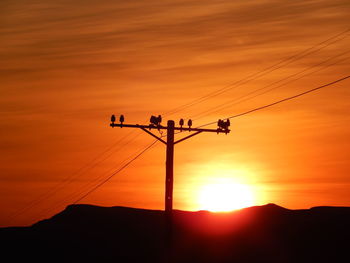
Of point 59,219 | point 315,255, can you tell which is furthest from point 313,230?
point 59,219

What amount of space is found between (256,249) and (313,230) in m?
5.24

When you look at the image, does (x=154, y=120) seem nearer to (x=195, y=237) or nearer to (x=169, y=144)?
(x=169, y=144)

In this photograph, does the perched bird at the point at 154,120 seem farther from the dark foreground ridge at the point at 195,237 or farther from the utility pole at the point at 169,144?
the dark foreground ridge at the point at 195,237

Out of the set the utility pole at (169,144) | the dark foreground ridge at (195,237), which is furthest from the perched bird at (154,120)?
the dark foreground ridge at (195,237)

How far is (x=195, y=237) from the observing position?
50.0m

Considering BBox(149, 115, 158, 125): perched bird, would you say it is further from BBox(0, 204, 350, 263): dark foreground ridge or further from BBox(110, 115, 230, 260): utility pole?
BBox(0, 204, 350, 263): dark foreground ridge

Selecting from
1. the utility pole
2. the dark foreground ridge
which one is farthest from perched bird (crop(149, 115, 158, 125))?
the dark foreground ridge

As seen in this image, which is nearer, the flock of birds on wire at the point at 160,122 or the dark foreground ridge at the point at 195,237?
the flock of birds on wire at the point at 160,122

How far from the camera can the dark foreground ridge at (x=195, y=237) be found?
48312mm

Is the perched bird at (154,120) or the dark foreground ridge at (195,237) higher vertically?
the perched bird at (154,120)

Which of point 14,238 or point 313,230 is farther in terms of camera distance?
point 14,238

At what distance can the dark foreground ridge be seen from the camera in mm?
48312

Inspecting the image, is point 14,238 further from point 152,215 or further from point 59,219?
point 152,215

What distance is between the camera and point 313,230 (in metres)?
52.6
